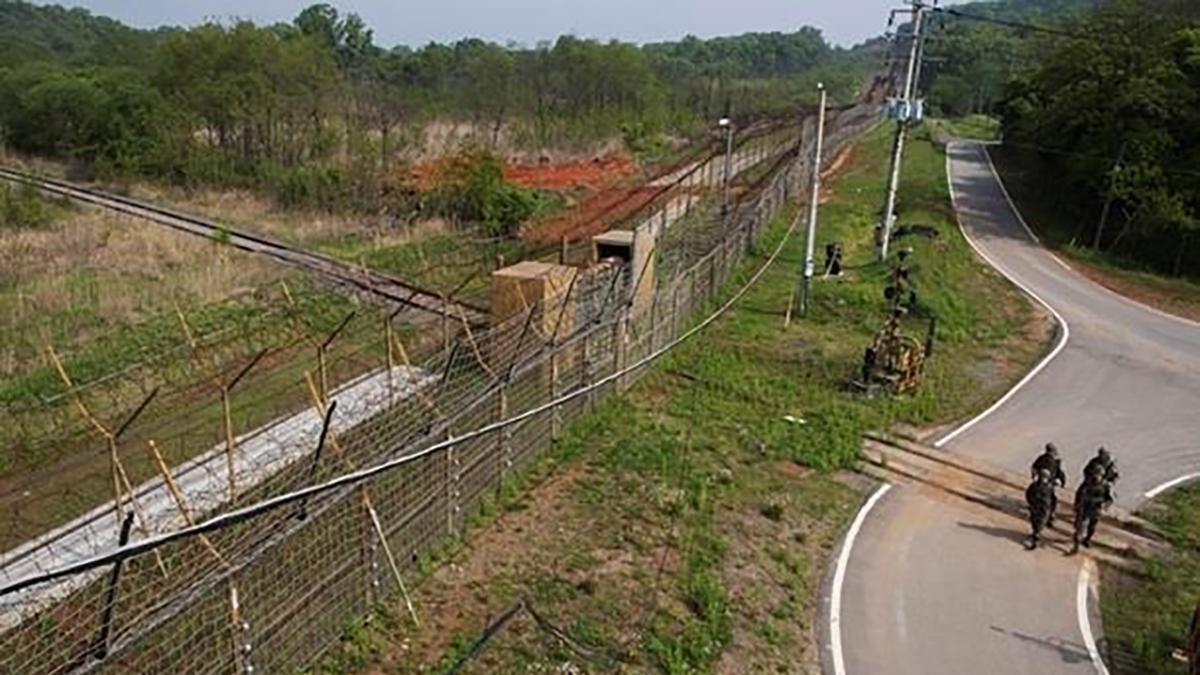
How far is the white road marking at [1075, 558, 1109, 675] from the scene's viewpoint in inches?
389

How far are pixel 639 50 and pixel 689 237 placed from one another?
48.0 meters

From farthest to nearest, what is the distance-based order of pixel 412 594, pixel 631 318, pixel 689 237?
pixel 689 237, pixel 631 318, pixel 412 594

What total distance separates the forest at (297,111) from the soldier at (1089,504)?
25.7 m

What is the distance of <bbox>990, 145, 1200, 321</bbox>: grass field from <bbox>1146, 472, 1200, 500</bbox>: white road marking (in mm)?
11912

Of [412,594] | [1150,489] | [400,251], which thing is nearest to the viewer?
[412,594]

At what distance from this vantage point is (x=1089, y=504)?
1208 cm

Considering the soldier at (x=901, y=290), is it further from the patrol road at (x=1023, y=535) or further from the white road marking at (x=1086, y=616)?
the white road marking at (x=1086, y=616)

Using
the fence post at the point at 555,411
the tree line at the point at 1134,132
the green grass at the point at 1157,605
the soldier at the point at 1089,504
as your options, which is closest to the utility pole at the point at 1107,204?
the tree line at the point at 1134,132

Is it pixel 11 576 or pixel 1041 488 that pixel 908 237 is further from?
pixel 11 576

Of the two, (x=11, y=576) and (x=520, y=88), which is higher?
(x=520, y=88)

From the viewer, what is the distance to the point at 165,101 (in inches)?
1694

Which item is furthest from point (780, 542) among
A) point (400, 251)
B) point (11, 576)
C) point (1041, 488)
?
point (400, 251)

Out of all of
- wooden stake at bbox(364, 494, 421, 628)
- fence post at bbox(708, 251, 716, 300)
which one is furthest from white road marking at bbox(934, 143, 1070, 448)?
wooden stake at bbox(364, 494, 421, 628)

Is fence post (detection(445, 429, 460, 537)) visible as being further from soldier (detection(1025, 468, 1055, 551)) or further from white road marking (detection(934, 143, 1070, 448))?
white road marking (detection(934, 143, 1070, 448))
